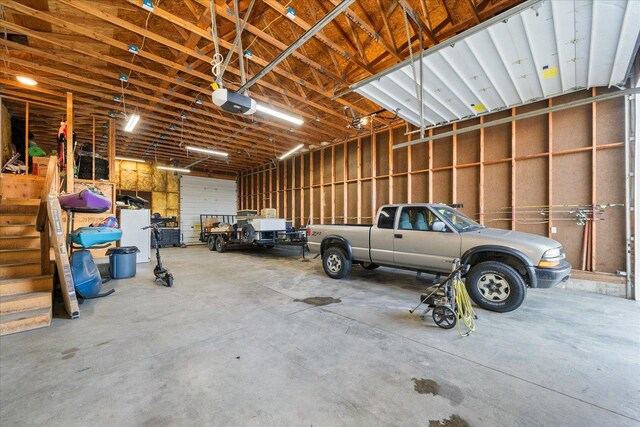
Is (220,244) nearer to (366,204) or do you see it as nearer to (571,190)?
(366,204)

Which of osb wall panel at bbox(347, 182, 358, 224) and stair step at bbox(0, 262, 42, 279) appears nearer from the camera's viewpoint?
stair step at bbox(0, 262, 42, 279)

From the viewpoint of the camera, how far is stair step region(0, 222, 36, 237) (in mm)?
4332

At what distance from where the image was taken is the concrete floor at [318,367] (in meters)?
1.87

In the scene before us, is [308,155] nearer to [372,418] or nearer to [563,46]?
[563,46]

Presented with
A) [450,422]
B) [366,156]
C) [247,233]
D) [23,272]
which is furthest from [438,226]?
[247,233]

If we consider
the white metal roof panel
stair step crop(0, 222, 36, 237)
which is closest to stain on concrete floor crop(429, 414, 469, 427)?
the white metal roof panel

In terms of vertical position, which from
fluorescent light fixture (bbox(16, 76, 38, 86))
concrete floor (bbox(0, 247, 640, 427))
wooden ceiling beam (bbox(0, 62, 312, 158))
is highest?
wooden ceiling beam (bbox(0, 62, 312, 158))

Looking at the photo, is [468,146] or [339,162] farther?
[339,162]

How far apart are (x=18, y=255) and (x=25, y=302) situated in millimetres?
1212

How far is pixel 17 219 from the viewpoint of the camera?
15.2 feet

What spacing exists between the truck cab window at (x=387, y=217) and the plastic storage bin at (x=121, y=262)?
6151 millimetres

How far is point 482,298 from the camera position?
13.2ft

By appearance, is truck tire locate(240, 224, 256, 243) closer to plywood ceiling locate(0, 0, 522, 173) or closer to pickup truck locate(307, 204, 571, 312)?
plywood ceiling locate(0, 0, 522, 173)

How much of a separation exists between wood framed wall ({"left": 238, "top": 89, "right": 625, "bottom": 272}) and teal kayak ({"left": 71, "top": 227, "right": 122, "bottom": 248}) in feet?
25.0
